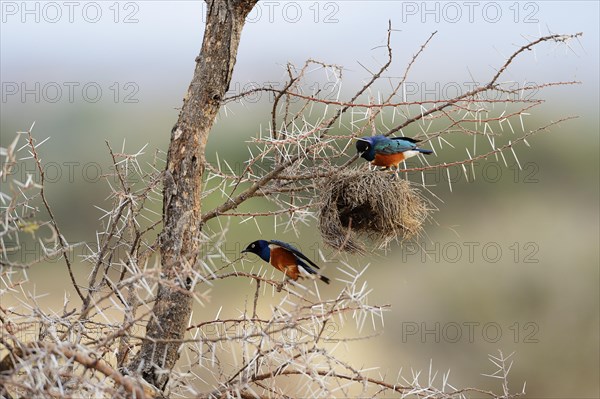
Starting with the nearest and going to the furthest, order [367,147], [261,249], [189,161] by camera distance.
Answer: [189,161]
[367,147]
[261,249]

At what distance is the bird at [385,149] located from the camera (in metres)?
4.74

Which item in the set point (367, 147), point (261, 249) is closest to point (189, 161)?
point (261, 249)

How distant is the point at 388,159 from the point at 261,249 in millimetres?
909

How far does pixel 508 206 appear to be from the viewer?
15.7 metres

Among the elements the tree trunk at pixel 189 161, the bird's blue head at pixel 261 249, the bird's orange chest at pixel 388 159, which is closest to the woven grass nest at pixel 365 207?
the bird's orange chest at pixel 388 159

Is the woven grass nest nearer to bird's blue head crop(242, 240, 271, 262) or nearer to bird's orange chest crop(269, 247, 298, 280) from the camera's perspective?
bird's orange chest crop(269, 247, 298, 280)

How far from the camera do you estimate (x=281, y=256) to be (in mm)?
4832

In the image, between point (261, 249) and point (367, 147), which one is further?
point (261, 249)

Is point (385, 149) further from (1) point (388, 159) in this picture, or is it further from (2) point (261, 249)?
(2) point (261, 249)

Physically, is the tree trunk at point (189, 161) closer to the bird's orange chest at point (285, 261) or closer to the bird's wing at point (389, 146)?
the bird's orange chest at point (285, 261)

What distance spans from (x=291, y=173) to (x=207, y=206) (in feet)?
24.7

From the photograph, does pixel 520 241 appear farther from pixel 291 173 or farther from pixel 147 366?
pixel 147 366

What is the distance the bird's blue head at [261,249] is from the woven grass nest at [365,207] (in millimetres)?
385

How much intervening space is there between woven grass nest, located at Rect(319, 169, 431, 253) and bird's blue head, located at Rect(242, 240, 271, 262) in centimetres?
39
